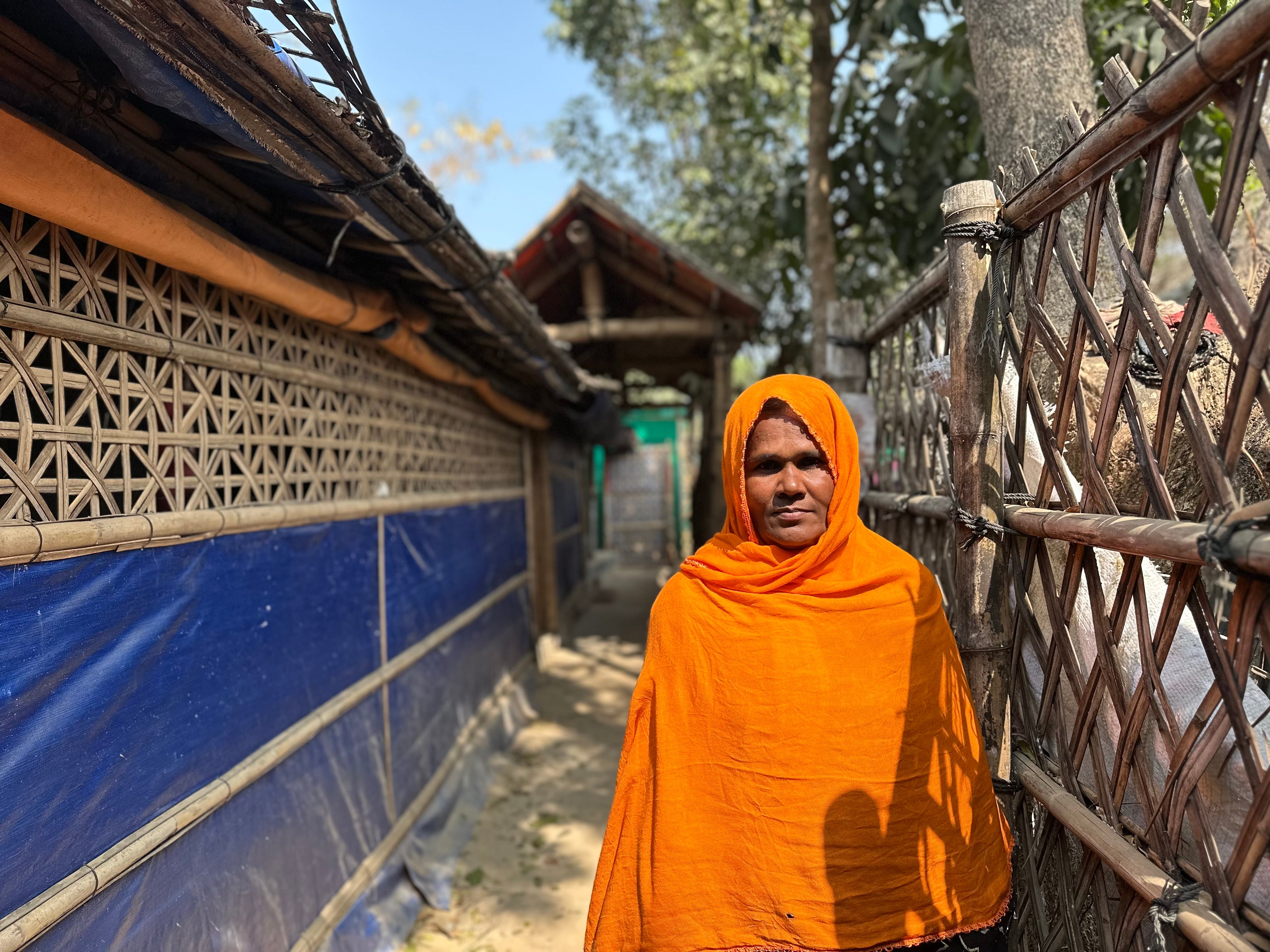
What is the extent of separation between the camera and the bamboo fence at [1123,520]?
42.6 inches

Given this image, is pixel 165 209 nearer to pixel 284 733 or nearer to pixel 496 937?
pixel 284 733

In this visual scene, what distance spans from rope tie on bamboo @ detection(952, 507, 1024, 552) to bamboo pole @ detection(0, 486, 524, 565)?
1.98 meters

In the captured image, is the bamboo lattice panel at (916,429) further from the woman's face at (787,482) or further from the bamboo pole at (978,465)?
the woman's face at (787,482)

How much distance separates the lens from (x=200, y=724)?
2.23 meters

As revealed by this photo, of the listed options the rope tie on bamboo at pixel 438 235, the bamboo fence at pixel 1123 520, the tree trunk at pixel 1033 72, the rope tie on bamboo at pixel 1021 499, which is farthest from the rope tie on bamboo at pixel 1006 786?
the rope tie on bamboo at pixel 438 235

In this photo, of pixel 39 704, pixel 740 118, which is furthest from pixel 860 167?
pixel 39 704

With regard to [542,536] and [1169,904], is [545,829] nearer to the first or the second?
[1169,904]

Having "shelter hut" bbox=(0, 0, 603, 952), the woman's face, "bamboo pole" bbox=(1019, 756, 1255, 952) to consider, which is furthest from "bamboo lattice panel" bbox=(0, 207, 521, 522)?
"bamboo pole" bbox=(1019, 756, 1255, 952)

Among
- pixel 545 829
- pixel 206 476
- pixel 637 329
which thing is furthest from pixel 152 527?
pixel 637 329

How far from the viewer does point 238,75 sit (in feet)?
5.42

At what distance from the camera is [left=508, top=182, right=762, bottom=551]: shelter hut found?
713cm

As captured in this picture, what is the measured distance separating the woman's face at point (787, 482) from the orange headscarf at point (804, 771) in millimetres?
35

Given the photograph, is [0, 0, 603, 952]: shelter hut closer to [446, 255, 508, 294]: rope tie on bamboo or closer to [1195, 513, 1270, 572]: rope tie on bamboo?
[446, 255, 508, 294]: rope tie on bamboo

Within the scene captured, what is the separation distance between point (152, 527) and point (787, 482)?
1.58m
